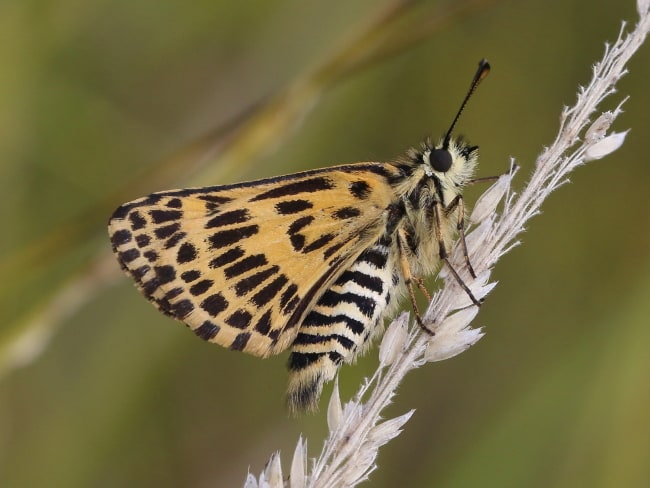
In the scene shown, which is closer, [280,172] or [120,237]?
[120,237]

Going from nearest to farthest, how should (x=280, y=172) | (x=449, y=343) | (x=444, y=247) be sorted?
1. (x=449, y=343)
2. (x=444, y=247)
3. (x=280, y=172)

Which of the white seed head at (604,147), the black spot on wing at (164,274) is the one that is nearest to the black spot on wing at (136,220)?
the black spot on wing at (164,274)

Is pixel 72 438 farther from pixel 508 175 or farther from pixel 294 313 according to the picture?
pixel 508 175

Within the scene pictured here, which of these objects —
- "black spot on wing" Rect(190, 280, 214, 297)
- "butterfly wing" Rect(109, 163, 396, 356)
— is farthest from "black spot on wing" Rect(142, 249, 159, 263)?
"black spot on wing" Rect(190, 280, 214, 297)

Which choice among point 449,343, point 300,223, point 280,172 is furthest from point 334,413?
point 280,172

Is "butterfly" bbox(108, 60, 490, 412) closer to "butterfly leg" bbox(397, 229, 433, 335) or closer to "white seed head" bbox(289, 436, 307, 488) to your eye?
"butterfly leg" bbox(397, 229, 433, 335)

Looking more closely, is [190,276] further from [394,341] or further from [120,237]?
[394,341]

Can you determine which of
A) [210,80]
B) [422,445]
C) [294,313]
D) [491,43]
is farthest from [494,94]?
[294,313]
